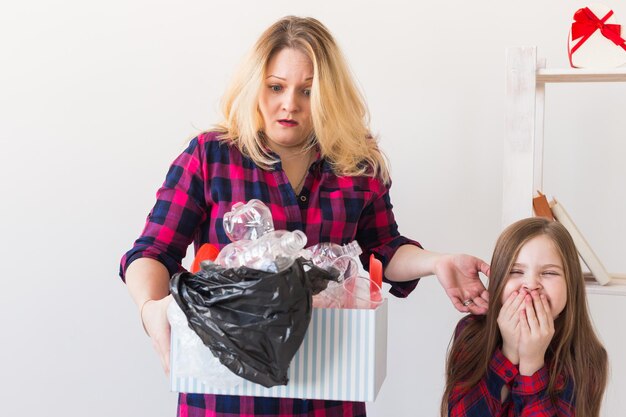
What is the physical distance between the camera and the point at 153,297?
1.30 meters

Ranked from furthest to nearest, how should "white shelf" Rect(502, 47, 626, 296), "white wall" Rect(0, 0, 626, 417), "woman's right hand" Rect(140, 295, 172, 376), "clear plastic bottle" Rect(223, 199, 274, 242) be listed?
1. "white wall" Rect(0, 0, 626, 417)
2. "white shelf" Rect(502, 47, 626, 296)
3. "clear plastic bottle" Rect(223, 199, 274, 242)
4. "woman's right hand" Rect(140, 295, 172, 376)

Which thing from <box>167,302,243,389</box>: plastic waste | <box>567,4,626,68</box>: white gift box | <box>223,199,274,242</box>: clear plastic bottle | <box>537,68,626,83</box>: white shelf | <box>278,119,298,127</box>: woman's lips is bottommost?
<box>167,302,243,389</box>: plastic waste

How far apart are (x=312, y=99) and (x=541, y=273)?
1.84 feet

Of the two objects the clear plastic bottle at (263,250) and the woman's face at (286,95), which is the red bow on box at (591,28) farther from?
the clear plastic bottle at (263,250)

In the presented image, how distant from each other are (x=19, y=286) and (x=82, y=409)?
410 mm

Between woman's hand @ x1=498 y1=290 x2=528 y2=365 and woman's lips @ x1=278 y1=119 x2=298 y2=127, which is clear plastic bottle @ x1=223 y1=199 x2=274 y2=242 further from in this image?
woman's hand @ x1=498 y1=290 x2=528 y2=365

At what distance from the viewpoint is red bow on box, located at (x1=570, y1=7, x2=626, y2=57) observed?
167cm

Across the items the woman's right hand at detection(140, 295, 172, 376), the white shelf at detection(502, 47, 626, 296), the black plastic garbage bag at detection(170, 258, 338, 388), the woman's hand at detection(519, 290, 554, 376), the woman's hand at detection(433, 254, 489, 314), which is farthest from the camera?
the white shelf at detection(502, 47, 626, 296)

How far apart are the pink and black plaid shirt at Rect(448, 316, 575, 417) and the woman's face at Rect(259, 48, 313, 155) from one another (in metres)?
0.61

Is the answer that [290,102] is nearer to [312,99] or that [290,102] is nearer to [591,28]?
[312,99]

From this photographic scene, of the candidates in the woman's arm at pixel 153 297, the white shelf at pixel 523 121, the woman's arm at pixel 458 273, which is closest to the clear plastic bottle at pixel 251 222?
the woman's arm at pixel 153 297

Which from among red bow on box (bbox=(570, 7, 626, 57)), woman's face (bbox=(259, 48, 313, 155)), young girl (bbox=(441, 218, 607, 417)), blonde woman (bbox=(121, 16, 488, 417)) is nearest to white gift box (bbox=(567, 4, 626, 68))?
red bow on box (bbox=(570, 7, 626, 57))

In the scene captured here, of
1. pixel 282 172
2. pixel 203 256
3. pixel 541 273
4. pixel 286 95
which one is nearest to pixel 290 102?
pixel 286 95

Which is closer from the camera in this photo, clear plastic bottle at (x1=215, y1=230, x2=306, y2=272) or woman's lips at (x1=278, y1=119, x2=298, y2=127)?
clear plastic bottle at (x1=215, y1=230, x2=306, y2=272)
